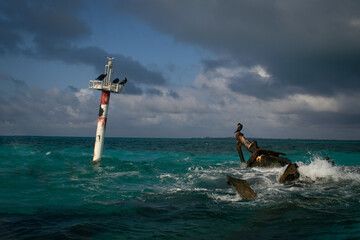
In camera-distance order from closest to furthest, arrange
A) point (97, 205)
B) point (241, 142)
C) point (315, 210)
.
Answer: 1. point (315, 210)
2. point (97, 205)
3. point (241, 142)

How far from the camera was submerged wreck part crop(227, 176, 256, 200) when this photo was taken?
351 inches

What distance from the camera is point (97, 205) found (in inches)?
335

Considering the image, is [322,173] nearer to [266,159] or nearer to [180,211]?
[266,159]

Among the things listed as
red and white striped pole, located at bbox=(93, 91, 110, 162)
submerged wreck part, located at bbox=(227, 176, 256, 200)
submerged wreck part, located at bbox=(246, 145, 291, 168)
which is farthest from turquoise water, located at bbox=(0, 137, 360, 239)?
red and white striped pole, located at bbox=(93, 91, 110, 162)

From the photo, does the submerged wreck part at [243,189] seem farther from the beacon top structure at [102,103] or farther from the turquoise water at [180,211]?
the beacon top structure at [102,103]

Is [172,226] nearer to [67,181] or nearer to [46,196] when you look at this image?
[46,196]

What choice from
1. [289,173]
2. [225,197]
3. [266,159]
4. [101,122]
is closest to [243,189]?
[225,197]

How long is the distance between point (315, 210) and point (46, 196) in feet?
33.4

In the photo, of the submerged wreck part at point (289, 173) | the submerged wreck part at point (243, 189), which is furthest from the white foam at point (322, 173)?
the submerged wreck part at point (243, 189)

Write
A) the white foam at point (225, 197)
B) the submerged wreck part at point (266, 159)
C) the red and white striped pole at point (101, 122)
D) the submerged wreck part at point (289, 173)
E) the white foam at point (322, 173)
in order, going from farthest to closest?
the red and white striped pole at point (101, 122), the submerged wreck part at point (266, 159), the white foam at point (322, 173), the submerged wreck part at point (289, 173), the white foam at point (225, 197)

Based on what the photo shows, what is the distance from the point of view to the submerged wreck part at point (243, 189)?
8.91m

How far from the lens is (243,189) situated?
9219mm

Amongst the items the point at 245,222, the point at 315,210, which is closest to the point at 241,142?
the point at 315,210

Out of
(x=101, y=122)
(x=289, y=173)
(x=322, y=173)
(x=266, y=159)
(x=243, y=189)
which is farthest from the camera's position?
(x=101, y=122)
